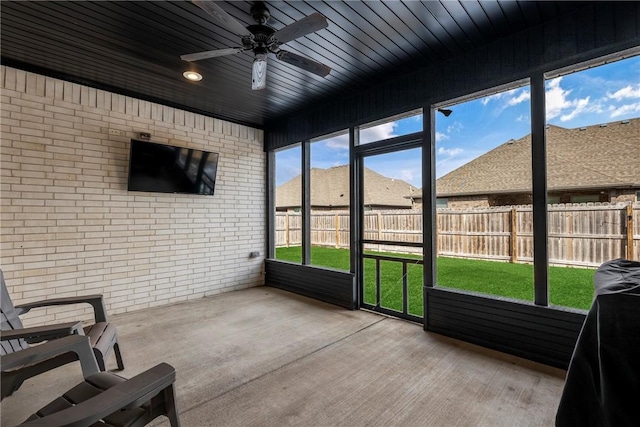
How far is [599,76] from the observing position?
9.71 ft

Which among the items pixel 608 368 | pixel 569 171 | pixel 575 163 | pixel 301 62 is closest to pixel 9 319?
pixel 301 62

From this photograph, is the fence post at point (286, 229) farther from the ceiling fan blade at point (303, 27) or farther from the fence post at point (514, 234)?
the ceiling fan blade at point (303, 27)

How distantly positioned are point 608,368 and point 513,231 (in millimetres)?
4776

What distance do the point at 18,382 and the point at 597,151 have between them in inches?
348

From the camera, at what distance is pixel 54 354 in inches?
62.0

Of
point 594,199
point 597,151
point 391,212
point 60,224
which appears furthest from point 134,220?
point 597,151

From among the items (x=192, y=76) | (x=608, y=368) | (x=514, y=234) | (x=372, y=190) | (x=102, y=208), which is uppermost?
(x=192, y=76)

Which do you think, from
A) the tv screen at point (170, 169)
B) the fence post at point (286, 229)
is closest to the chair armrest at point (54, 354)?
the tv screen at point (170, 169)

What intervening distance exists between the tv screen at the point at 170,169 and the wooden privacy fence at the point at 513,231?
1.77m

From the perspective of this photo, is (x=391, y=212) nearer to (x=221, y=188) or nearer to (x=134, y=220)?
(x=221, y=188)

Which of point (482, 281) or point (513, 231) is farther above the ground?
point (513, 231)

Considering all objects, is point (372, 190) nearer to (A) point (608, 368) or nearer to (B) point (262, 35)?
(B) point (262, 35)

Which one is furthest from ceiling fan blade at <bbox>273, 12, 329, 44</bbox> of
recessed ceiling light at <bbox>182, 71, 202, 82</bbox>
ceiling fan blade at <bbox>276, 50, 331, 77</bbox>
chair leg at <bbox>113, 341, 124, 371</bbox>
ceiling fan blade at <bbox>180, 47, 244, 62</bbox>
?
chair leg at <bbox>113, 341, 124, 371</bbox>

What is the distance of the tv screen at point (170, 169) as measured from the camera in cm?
390
